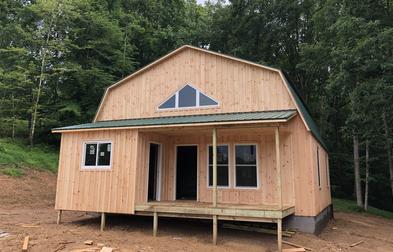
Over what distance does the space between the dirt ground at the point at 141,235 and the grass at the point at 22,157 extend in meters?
2.91

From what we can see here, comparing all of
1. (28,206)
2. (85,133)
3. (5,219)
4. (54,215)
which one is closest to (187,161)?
(85,133)

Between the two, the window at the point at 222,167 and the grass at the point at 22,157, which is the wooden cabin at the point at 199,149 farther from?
the grass at the point at 22,157

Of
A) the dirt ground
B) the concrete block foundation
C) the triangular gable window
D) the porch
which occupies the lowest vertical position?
the dirt ground

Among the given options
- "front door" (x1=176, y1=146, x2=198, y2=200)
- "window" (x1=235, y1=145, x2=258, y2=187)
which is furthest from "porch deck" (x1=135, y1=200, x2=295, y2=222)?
"front door" (x1=176, y1=146, x2=198, y2=200)

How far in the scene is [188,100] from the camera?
1141cm

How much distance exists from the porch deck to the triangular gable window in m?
3.86

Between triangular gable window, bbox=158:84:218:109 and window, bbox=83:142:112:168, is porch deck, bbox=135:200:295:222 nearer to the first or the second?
window, bbox=83:142:112:168

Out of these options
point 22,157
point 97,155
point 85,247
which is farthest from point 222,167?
point 22,157

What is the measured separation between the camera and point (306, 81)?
25.5 metres

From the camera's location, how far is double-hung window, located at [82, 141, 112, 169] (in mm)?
10078

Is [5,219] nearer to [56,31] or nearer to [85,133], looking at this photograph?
[85,133]

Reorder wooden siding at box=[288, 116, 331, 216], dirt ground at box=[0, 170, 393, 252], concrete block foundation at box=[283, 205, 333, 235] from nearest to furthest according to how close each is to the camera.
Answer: dirt ground at box=[0, 170, 393, 252]
concrete block foundation at box=[283, 205, 333, 235]
wooden siding at box=[288, 116, 331, 216]

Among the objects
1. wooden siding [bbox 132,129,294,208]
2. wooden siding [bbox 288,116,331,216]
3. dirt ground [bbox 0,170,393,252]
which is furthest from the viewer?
wooden siding [bbox 132,129,294,208]

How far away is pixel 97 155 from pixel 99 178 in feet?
2.55
